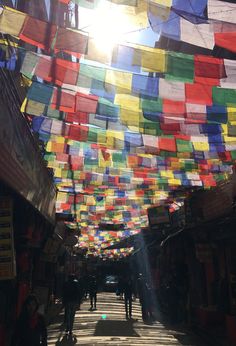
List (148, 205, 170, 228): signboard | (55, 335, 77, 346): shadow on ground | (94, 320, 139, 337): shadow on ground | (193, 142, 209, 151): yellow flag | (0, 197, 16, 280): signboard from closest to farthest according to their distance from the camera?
(0, 197, 16, 280): signboard < (193, 142, 209, 151): yellow flag < (55, 335, 77, 346): shadow on ground < (94, 320, 139, 337): shadow on ground < (148, 205, 170, 228): signboard

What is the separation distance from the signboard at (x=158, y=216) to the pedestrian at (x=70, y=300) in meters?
7.20

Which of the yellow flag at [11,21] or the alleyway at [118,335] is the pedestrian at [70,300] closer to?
the alleyway at [118,335]

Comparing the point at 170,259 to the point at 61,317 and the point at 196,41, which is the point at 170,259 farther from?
the point at 196,41

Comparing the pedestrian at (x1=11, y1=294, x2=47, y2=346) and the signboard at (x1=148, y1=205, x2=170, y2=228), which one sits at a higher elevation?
the signboard at (x1=148, y1=205, x2=170, y2=228)

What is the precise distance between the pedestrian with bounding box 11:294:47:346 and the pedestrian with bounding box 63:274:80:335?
7091mm

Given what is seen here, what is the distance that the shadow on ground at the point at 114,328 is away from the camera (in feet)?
45.4

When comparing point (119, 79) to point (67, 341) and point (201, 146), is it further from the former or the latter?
point (67, 341)

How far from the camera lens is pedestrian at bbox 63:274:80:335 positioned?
1341cm

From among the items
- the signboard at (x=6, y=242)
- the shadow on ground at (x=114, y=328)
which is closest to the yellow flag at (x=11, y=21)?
the signboard at (x=6, y=242)

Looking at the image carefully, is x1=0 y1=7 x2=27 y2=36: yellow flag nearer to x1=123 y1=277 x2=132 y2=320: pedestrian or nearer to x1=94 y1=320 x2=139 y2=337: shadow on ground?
x1=94 y1=320 x2=139 y2=337: shadow on ground

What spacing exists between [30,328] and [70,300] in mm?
7429

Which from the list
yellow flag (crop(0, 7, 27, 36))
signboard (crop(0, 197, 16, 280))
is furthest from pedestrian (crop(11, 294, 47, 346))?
yellow flag (crop(0, 7, 27, 36))

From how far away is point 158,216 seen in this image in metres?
20.7

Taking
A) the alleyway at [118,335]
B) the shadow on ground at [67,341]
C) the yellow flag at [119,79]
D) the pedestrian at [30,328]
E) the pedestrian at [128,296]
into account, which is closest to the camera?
the pedestrian at [30,328]
